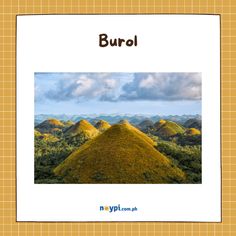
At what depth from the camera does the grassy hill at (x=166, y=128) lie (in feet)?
12.6

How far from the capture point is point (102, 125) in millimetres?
3893

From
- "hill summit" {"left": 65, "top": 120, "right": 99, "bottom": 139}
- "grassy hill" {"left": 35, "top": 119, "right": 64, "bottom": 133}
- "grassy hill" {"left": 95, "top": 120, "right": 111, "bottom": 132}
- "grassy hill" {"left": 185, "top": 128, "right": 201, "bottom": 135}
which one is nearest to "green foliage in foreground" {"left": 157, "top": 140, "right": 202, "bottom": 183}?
"grassy hill" {"left": 185, "top": 128, "right": 201, "bottom": 135}

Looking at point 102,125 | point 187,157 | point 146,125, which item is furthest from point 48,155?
point 187,157

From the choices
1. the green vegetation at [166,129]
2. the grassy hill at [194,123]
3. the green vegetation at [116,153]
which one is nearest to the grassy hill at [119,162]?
the green vegetation at [116,153]

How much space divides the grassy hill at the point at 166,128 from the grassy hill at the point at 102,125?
17.0 inches

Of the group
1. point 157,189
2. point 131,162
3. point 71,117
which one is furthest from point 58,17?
point 157,189

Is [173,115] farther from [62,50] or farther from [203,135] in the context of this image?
[62,50]

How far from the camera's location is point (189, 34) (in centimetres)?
384

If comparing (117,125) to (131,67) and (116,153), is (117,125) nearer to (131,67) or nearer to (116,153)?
(116,153)

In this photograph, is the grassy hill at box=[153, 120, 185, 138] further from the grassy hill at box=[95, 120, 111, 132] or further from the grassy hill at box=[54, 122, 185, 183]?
the grassy hill at box=[95, 120, 111, 132]

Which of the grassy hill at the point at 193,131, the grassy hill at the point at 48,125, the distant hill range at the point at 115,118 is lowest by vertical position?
the grassy hill at the point at 193,131

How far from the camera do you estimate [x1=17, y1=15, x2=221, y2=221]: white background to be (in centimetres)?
383

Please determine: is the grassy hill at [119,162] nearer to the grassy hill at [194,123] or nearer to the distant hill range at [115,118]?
the distant hill range at [115,118]

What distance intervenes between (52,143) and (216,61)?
1.67 metres
